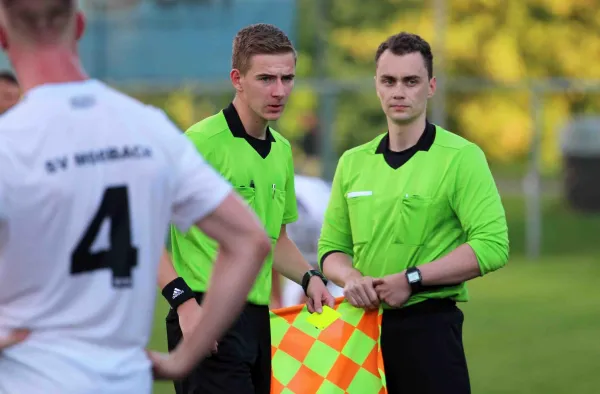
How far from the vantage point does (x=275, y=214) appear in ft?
19.2

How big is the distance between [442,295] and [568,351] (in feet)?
24.3

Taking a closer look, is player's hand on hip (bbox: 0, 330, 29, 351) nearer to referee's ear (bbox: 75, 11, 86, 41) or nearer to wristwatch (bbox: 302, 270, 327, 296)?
referee's ear (bbox: 75, 11, 86, 41)

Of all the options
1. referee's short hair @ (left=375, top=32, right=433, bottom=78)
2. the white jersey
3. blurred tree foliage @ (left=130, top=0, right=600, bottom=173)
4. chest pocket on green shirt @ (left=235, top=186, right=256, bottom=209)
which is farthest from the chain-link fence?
the white jersey

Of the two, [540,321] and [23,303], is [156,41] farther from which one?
[23,303]

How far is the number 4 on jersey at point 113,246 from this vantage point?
9.89 feet

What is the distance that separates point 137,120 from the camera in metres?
3.11

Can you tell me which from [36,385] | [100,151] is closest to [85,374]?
[36,385]

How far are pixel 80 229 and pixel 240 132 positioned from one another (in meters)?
2.82

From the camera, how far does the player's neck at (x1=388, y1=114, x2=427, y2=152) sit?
5836mm

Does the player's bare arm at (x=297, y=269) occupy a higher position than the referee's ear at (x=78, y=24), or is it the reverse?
the referee's ear at (x=78, y=24)

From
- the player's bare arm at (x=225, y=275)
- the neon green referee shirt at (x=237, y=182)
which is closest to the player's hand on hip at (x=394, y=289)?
the neon green referee shirt at (x=237, y=182)

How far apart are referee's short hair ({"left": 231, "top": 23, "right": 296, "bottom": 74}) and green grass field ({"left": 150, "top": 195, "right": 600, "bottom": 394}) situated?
190 inches

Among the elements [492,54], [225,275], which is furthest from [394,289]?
[492,54]

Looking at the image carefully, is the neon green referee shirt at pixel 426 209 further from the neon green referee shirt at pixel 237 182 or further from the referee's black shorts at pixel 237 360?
the referee's black shorts at pixel 237 360
